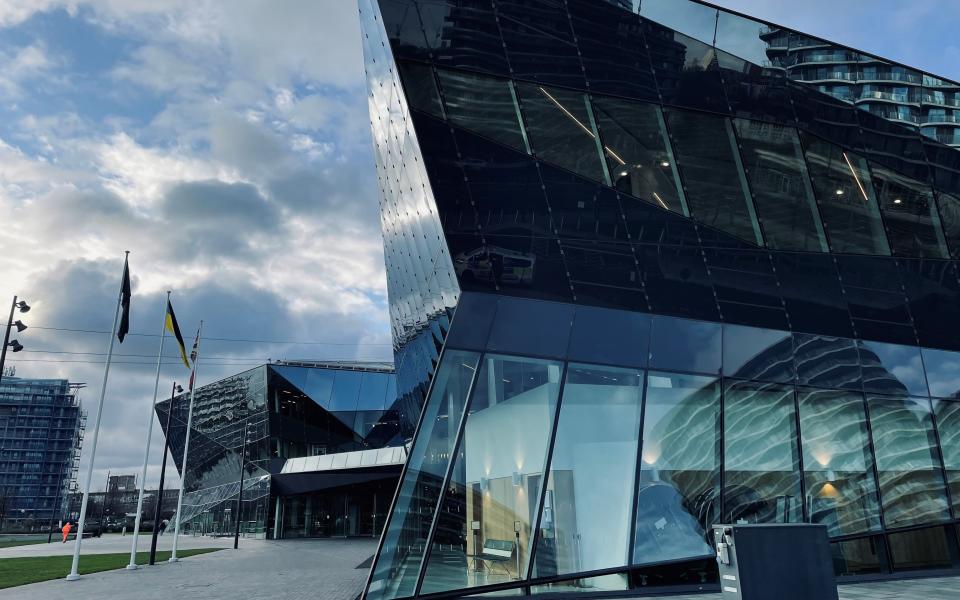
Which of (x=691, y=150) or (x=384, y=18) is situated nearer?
(x=384, y=18)

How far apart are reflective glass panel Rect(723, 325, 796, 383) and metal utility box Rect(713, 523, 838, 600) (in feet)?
24.3

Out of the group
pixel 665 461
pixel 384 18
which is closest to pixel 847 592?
pixel 665 461

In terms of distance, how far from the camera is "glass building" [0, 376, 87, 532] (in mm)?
160250

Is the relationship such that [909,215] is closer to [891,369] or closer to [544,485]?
[891,369]

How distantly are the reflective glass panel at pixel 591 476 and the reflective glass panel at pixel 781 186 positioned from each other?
21.9ft

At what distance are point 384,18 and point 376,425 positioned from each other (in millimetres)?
49125

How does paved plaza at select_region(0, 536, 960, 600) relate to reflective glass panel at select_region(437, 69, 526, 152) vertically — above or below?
below

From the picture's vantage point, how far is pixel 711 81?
16.4 meters

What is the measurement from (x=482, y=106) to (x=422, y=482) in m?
8.94

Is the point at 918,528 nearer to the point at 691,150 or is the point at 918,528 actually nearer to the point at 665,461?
the point at 665,461

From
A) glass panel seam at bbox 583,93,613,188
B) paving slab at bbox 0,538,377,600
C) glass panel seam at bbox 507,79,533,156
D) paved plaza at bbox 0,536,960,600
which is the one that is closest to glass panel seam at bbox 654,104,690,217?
glass panel seam at bbox 583,93,613,188

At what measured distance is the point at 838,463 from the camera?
1608 centimetres

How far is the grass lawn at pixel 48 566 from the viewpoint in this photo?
19.7 metres

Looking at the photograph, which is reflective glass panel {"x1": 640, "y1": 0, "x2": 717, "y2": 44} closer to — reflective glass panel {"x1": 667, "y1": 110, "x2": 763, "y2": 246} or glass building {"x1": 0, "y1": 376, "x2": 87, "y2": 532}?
reflective glass panel {"x1": 667, "y1": 110, "x2": 763, "y2": 246}
